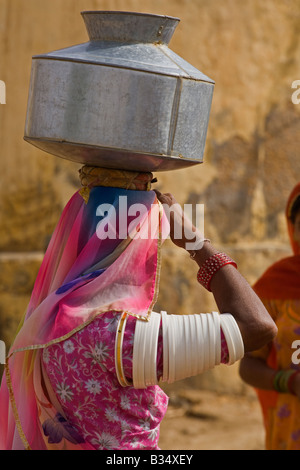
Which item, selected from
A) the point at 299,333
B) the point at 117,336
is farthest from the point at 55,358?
the point at 299,333

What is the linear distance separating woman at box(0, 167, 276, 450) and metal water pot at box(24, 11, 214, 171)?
0.17 metres

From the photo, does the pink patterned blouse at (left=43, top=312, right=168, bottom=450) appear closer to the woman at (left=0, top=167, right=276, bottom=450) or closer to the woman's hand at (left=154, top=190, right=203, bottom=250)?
the woman at (left=0, top=167, right=276, bottom=450)

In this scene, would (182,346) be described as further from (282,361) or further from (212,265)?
(282,361)

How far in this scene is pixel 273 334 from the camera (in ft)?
7.16

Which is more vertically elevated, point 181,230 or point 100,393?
point 181,230

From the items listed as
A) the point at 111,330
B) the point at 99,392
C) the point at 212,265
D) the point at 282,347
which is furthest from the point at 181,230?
the point at 282,347

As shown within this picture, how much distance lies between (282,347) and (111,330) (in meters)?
1.49

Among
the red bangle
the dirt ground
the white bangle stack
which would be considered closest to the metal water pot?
the red bangle

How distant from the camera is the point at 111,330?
212 centimetres

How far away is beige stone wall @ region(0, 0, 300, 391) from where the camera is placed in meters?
5.25

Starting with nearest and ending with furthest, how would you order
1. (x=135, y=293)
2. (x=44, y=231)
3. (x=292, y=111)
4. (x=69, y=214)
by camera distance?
(x=135, y=293)
(x=69, y=214)
(x=44, y=231)
(x=292, y=111)

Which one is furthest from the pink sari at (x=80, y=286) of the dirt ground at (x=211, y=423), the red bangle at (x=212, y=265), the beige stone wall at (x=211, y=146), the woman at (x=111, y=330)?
the dirt ground at (x=211, y=423)

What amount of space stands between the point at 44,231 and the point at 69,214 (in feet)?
10.2

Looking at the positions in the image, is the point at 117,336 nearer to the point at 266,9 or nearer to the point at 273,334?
the point at 273,334
